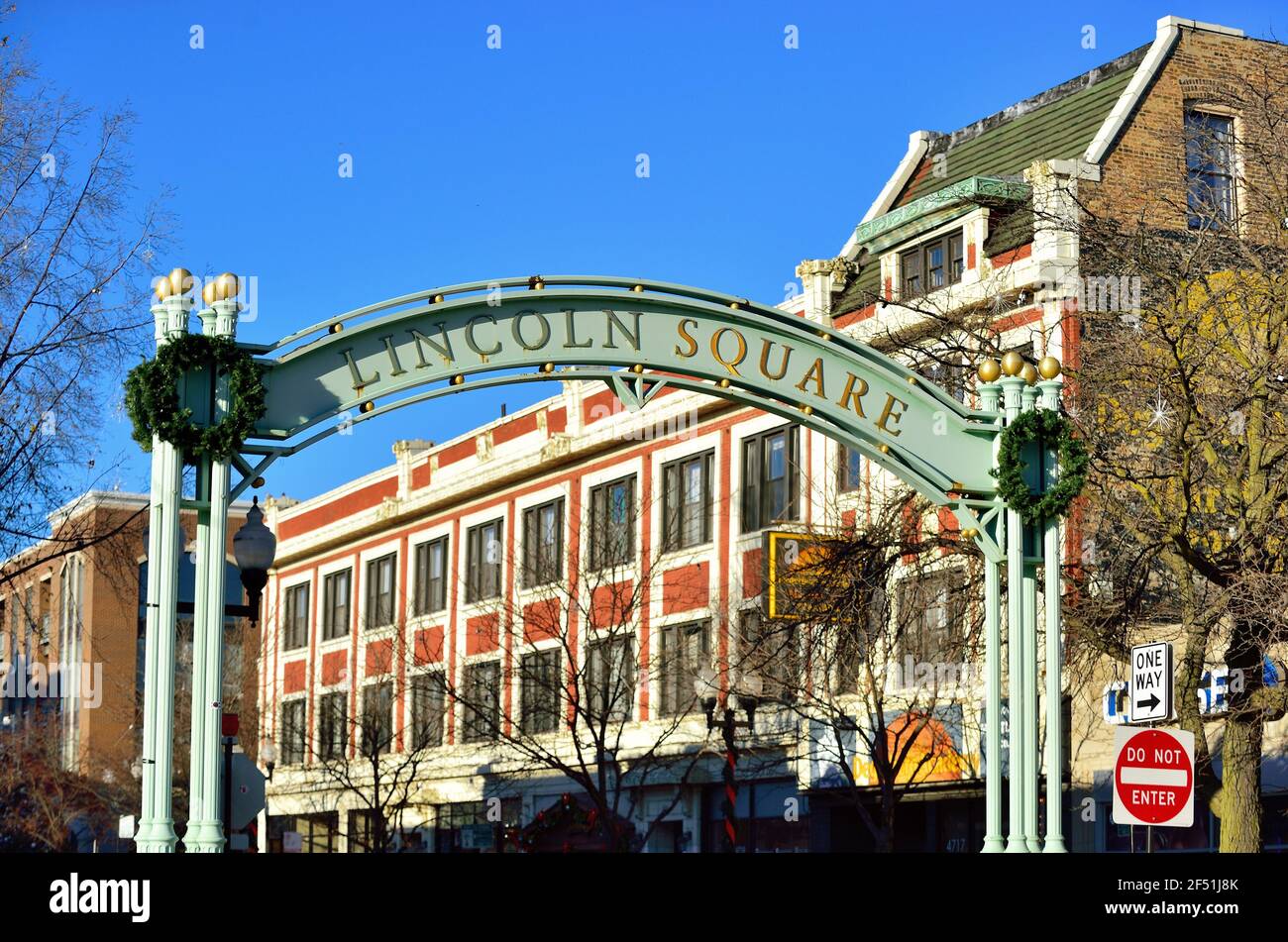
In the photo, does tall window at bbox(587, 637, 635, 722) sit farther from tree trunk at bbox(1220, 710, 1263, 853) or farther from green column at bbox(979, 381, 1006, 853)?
green column at bbox(979, 381, 1006, 853)

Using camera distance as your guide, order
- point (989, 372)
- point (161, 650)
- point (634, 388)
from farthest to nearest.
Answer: point (989, 372) → point (634, 388) → point (161, 650)

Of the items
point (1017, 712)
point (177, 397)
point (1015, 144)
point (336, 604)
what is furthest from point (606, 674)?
point (177, 397)

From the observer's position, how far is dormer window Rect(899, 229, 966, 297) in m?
35.3

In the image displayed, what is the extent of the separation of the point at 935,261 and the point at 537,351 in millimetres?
22888

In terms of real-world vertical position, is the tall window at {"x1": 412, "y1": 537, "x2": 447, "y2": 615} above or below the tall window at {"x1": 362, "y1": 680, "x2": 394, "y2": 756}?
above

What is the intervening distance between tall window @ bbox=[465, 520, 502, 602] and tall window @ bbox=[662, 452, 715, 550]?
586 cm

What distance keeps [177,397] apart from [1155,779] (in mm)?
8483

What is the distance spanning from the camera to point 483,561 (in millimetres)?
48219

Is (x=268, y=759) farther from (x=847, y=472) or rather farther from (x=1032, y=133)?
(x=1032, y=133)

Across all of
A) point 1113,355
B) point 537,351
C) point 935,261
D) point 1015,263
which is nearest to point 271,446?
point 537,351

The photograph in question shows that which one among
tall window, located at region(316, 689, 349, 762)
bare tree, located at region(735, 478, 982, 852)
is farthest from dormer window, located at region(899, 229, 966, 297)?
tall window, located at region(316, 689, 349, 762)

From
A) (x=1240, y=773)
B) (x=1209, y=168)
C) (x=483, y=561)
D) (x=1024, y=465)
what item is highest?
(x=1209, y=168)

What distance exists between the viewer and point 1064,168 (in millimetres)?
33094

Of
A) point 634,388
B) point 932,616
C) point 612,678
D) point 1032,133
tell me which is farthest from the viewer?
point 612,678
